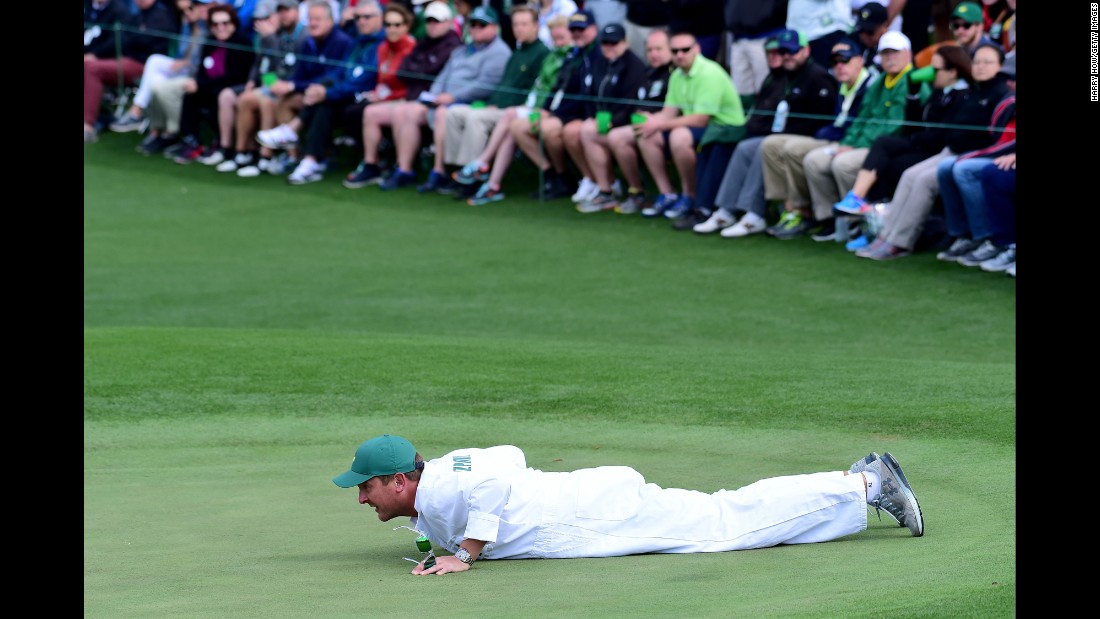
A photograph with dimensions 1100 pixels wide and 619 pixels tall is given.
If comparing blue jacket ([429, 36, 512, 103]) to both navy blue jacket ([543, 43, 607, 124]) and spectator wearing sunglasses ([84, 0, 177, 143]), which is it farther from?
spectator wearing sunglasses ([84, 0, 177, 143])

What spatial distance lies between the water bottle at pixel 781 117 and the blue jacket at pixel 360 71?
235 inches

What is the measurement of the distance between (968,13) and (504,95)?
20.2ft

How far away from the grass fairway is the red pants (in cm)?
346

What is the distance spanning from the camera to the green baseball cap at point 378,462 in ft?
21.2

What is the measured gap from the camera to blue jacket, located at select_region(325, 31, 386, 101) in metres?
19.9

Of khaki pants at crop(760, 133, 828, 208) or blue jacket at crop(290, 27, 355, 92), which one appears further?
blue jacket at crop(290, 27, 355, 92)

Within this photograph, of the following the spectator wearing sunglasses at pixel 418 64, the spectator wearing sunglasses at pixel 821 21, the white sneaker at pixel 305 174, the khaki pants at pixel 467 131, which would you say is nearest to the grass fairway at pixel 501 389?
the white sneaker at pixel 305 174

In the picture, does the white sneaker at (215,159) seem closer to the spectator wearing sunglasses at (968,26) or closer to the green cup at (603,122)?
the green cup at (603,122)

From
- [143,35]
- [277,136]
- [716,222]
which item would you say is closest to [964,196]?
[716,222]

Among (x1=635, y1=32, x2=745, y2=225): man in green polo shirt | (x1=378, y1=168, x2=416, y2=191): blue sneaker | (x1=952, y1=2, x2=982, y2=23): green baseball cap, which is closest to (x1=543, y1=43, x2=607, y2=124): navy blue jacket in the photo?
(x1=635, y1=32, x2=745, y2=225): man in green polo shirt

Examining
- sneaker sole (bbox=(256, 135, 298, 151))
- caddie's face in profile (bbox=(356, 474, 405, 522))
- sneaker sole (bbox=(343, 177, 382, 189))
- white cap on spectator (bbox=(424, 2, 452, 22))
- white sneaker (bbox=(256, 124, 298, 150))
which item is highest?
white cap on spectator (bbox=(424, 2, 452, 22))

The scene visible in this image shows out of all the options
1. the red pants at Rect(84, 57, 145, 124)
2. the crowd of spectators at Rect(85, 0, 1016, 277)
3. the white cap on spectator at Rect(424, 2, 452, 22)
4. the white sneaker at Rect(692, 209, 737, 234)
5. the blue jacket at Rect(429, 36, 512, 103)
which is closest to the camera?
the crowd of spectators at Rect(85, 0, 1016, 277)

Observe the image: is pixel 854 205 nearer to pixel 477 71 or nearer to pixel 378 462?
pixel 477 71

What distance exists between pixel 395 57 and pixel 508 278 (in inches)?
209
